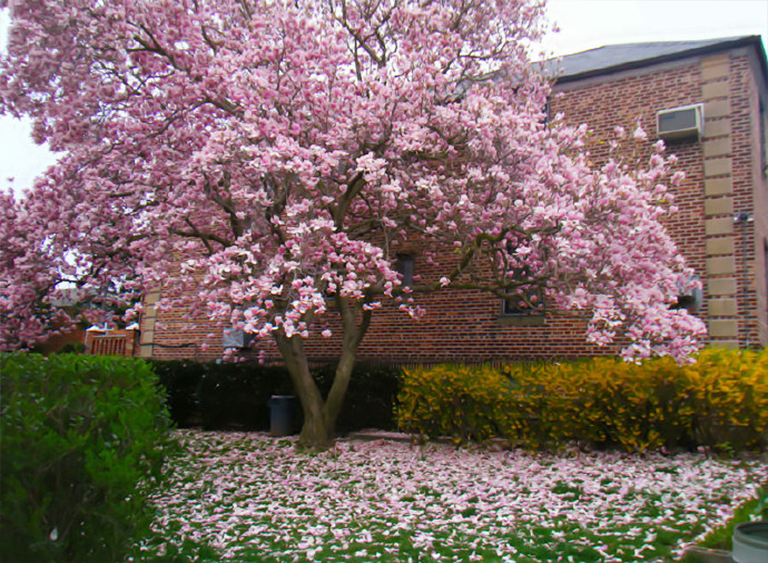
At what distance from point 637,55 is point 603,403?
814cm

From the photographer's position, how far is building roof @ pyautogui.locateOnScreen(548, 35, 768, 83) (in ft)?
38.0

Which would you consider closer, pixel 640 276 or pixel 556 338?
pixel 640 276

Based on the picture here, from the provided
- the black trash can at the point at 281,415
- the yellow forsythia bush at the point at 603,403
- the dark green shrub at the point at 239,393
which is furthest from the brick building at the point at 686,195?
the black trash can at the point at 281,415

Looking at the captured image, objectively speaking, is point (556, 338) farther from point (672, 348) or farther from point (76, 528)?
point (76, 528)

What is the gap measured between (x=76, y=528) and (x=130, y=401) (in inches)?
45.5

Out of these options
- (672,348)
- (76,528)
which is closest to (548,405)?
(672,348)

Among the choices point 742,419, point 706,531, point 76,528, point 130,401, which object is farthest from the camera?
point 742,419

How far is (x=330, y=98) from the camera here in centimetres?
916

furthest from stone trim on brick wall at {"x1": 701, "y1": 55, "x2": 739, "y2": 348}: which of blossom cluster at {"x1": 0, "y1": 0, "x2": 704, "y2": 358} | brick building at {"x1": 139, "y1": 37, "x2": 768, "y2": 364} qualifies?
blossom cluster at {"x1": 0, "y1": 0, "x2": 704, "y2": 358}

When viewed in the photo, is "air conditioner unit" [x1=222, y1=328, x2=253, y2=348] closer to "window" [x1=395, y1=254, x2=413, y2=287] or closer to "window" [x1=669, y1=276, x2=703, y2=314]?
"window" [x1=395, y1=254, x2=413, y2=287]

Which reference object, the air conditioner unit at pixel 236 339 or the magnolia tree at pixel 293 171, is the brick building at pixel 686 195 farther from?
the air conditioner unit at pixel 236 339

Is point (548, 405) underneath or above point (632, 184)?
underneath

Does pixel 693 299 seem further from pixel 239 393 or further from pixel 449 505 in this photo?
pixel 239 393

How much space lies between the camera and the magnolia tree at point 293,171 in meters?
8.45
